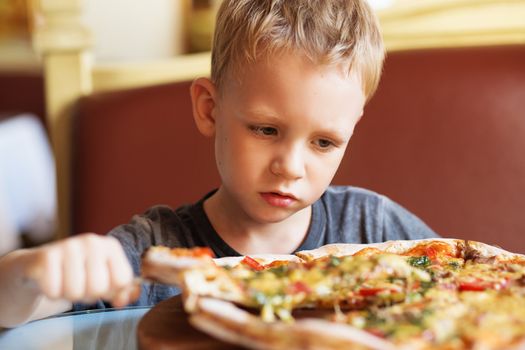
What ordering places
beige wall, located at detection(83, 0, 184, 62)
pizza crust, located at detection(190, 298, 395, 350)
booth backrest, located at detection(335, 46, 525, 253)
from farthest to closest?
beige wall, located at detection(83, 0, 184, 62) < booth backrest, located at detection(335, 46, 525, 253) < pizza crust, located at detection(190, 298, 395, 350)

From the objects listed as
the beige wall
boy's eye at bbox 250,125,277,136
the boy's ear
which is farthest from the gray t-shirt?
the beige wall

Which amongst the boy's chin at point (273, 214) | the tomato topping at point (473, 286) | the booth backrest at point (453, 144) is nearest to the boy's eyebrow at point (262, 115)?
the boy's chin at point (273, 214)

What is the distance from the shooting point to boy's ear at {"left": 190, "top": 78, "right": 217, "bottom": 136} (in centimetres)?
123

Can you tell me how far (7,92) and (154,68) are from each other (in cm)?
201

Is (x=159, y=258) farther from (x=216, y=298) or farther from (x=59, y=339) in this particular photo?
(x=59, y=339)

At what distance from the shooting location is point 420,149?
70.2 inches

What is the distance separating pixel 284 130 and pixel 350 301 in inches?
12.4

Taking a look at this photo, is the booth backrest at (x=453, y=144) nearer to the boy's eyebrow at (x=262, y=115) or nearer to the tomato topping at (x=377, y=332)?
the boy's eyebrow at (x=262, y=115)

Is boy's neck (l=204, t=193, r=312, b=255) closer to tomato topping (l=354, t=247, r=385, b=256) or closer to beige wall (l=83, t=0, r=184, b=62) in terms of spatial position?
tomato topping (l=354, t=247, r=385, b=256)

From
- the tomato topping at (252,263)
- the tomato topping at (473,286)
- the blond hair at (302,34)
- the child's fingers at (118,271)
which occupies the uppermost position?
the blond hair at (302,34)

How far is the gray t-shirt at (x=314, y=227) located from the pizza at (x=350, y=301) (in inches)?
14.3

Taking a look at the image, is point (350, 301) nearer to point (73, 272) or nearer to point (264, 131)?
point (73, 272)

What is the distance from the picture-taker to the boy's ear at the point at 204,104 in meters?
1.23

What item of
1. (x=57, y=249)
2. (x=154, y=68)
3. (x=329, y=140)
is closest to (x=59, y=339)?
(x=57, y=249)
